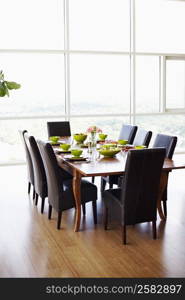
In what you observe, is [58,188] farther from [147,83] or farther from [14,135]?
[147,83]

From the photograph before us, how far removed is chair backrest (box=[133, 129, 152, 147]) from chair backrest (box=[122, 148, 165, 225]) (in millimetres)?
1497

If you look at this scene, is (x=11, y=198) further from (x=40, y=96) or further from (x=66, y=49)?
(x=66, y=49)

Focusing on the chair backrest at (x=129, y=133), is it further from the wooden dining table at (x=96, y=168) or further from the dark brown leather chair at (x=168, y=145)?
the wooden dining table at (x=96, y=168)

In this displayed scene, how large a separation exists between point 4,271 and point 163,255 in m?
1.40

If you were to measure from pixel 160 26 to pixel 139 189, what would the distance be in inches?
226

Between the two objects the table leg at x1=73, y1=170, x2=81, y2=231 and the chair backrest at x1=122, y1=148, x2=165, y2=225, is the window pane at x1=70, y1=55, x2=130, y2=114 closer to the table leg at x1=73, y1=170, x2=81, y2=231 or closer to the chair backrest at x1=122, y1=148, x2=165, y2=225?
the table leg at x1=73, y1=170, x2=81, y2=231

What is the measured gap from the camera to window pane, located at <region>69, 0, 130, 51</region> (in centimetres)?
816

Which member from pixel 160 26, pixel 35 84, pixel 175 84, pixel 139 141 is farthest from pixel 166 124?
pixel 139 141

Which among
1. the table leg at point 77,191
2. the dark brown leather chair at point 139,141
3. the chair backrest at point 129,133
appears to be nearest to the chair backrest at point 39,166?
the table leg at point 77,191

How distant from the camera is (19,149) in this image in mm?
8328

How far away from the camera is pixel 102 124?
870 centimetres

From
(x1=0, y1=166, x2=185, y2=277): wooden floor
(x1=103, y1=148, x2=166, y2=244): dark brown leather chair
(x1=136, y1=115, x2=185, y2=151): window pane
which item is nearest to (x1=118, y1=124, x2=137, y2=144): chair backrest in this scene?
(x1=0, y1=166, x2=185, y2=277): wooden floor

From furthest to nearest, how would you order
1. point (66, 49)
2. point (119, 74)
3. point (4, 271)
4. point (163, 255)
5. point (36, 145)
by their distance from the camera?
point (119, 74) → point (66, 49) → point (36, 145) → point (163, 255) → point (4, 271)

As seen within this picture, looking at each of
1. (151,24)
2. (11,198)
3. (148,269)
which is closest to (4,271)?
(148,269)
